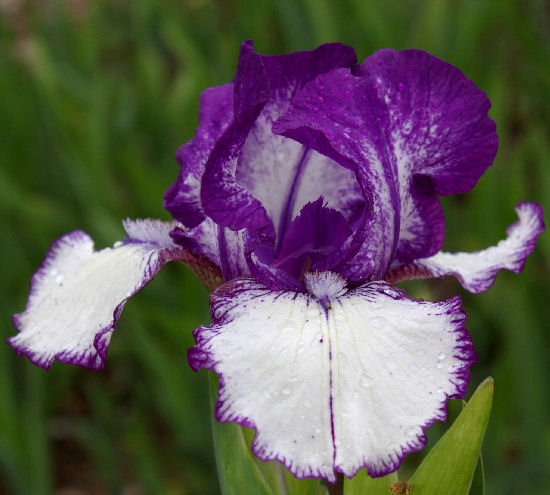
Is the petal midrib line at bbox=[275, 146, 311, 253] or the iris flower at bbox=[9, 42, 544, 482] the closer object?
the iris flower at bbox=[9, 42, 544, 482]

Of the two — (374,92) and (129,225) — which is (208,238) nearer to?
(129,225)

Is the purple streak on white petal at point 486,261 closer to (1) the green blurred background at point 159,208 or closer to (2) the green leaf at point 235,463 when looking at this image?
(2) the green leaf at point 235,463

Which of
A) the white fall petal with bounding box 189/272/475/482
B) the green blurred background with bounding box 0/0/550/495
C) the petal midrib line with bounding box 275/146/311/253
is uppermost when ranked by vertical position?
the petal midrib line with bounding box 275/146/311/253

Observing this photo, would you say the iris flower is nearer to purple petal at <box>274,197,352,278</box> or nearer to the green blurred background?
purple petal at <box>274,197,352,278</box>

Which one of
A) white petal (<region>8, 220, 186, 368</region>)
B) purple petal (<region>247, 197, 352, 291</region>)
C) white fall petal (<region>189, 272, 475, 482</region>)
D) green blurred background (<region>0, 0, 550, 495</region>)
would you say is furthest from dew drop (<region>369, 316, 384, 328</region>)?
green blurred background (<region>0, 0, 550, 495</region>)

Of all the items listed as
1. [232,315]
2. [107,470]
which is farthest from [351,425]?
[107,470]

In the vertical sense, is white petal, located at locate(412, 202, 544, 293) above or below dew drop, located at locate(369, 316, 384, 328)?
below

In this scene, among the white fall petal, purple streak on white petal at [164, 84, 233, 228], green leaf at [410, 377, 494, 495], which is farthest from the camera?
purple streak on white petal at [164, 84, 233, 228]

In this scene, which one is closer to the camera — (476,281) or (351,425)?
(351,425)

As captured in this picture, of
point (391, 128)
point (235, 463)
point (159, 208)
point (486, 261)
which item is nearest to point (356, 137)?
point (391, 128)
